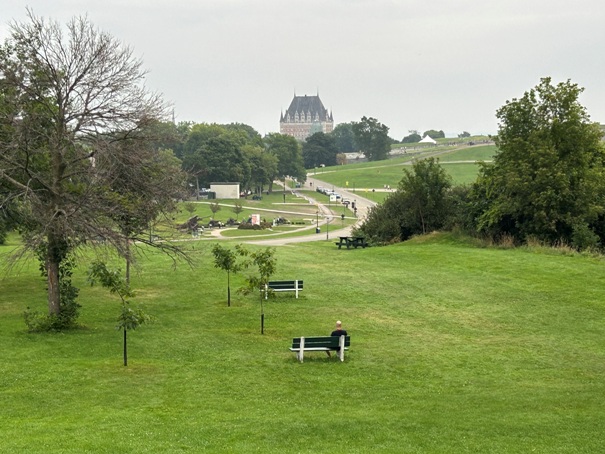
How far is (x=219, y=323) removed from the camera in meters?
23.4

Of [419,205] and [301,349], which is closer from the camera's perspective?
[301,349]

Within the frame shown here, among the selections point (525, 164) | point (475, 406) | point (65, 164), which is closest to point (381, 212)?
point (525, 164)

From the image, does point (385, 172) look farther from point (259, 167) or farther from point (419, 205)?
point (419, 205)

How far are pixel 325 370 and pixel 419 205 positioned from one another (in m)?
35.0

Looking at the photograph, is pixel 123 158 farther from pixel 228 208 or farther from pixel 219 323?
pixel 228 208

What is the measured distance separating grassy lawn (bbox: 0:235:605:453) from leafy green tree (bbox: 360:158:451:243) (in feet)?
62.1

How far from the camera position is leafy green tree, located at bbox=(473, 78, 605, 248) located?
40719 mm

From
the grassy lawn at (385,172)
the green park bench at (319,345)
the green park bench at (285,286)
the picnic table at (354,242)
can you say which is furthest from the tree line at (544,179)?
the grassy lawn at (385,172)

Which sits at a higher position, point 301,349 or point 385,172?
point 385,172

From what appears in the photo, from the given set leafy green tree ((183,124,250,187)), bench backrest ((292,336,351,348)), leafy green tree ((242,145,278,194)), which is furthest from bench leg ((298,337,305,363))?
leafy green tree ((242,145,278,194))

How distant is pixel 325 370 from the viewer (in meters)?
17.6

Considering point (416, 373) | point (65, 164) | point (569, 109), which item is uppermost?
point (569, 109)

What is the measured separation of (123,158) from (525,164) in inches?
1085

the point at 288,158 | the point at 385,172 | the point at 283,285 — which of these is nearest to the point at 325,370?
the point at 283,285
